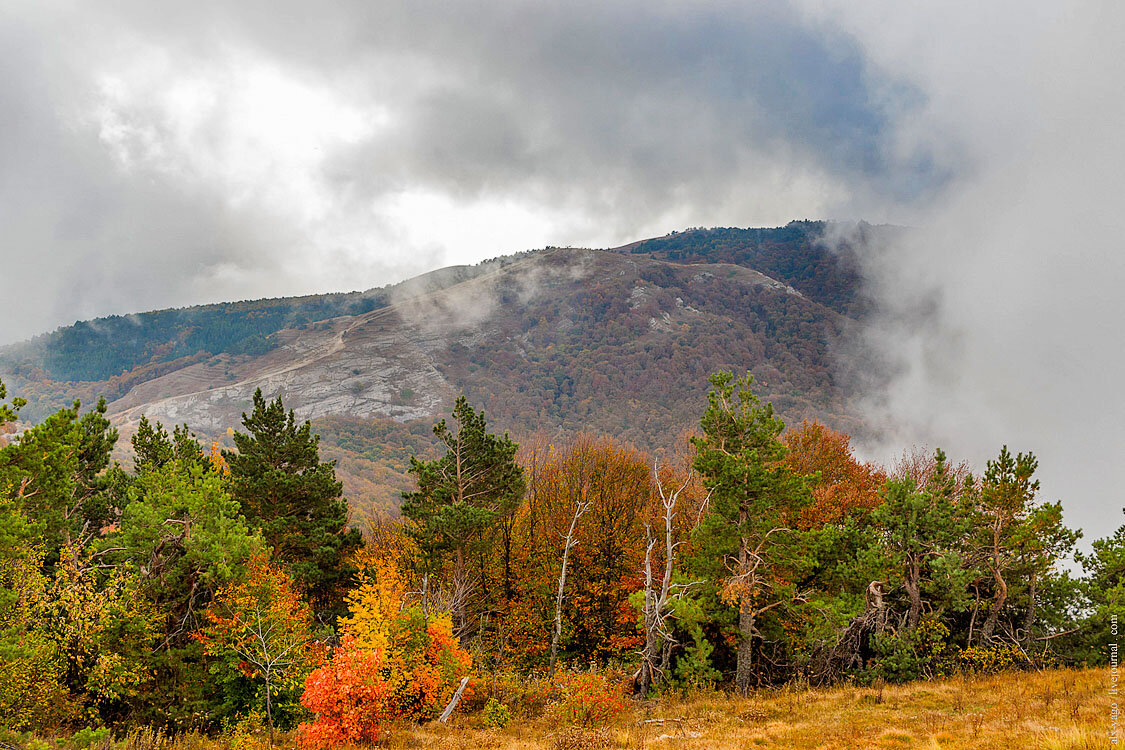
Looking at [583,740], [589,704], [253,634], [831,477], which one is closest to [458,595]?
[253,634]

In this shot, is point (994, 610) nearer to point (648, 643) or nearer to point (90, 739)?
point (648, 643)

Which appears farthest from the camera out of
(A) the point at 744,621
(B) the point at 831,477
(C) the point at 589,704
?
(B) the point at 831,477

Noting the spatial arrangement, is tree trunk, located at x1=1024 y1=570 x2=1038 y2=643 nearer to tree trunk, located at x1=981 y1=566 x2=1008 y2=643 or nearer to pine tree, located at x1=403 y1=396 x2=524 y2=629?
tree trunk, located at x1=981 y1=566 x2=1008 y2=643

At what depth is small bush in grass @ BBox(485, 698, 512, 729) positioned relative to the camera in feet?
61.5

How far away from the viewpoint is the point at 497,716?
62.5 feet

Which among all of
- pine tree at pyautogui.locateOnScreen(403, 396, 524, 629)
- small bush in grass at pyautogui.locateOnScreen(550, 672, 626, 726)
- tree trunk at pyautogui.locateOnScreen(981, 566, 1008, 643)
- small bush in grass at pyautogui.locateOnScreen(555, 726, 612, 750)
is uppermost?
pine tree at pyautogui.locateOnScreen(403, 396, 524, 629)

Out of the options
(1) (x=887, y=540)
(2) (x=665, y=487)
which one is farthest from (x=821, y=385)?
(1) (x=887, y=540)

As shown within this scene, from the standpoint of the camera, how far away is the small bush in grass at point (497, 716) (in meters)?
18.8

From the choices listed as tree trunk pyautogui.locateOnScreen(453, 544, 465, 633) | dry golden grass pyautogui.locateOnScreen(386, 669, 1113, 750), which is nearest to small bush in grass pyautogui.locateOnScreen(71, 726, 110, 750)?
dry golden grass pyautogui.locateOnScreen(386, 669, 1113, 750)

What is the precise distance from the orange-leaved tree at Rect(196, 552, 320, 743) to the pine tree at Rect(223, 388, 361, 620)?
5.74 metres

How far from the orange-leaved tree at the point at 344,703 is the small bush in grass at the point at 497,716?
12.8 feet

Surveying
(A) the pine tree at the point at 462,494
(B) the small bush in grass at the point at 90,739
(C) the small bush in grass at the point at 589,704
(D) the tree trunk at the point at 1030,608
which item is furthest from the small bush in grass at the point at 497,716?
(D) the tree trunk at the point at 1030,608

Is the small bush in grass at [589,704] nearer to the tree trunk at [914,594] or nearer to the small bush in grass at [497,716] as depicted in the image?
the small bush in grass at [497,716]

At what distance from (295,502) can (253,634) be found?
9.38m
